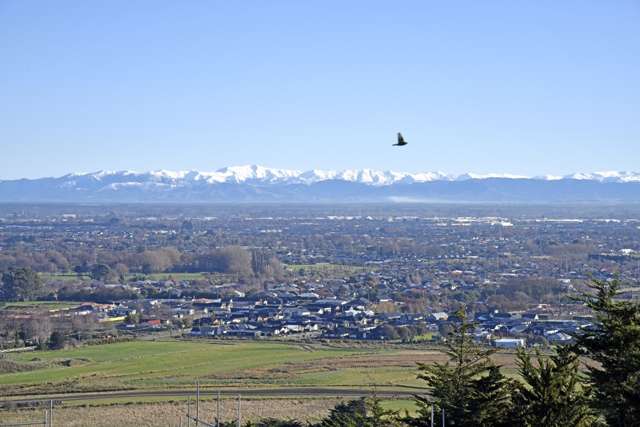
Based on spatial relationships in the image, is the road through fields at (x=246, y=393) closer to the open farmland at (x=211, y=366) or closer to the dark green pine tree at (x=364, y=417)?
the open farmland at (x=211, y=366)

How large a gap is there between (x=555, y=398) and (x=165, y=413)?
16620mm

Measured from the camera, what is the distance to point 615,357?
12.3 metres

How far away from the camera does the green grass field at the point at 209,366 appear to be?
107 ft

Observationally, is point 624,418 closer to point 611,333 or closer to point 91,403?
point 611,333

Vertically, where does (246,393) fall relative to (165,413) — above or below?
below

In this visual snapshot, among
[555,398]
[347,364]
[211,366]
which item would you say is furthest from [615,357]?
[211,366]

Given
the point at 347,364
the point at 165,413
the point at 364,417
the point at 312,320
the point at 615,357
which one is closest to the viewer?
the point at 615,357

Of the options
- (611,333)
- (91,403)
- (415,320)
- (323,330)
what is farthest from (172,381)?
(611,333)

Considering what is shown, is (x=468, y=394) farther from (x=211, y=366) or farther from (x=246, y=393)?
(x=211, y=366)

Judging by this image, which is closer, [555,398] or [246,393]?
[555,398]

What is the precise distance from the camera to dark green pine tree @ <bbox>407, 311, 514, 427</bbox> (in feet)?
43.8

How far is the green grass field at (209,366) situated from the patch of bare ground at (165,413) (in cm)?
355

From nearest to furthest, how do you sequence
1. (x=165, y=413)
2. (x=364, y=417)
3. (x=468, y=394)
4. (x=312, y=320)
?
(x=468, y=394) < (x=364, y=417) < (x=165, y=413) < (x=312, y=320)

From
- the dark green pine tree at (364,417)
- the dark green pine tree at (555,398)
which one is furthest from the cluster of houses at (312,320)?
the dark green pine tree at (555,398)
